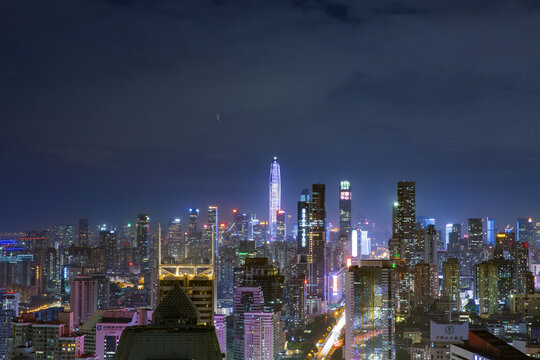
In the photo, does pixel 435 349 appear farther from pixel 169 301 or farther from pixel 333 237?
pixel 333 237

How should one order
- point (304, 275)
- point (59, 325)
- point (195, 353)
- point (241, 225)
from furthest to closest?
point (241, 225)
point (304, 275)
point (59, 325)
point (195, 353)

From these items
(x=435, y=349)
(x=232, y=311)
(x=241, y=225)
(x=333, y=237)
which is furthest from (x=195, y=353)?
(x=333, y=237)

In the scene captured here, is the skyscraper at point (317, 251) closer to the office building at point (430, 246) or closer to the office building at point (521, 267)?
the office building at point (430, 246)

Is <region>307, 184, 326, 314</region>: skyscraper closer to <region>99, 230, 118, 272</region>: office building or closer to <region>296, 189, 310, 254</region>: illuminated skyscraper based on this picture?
<region>296, 189, 310, 254</region>: illuminated skyscraper

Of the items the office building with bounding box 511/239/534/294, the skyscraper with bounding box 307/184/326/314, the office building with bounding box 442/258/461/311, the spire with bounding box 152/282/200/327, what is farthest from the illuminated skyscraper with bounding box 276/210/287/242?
the spire with bounding box 152/282/200/327

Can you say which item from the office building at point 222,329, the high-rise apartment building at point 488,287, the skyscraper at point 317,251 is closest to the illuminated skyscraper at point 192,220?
the office building at point 222,329

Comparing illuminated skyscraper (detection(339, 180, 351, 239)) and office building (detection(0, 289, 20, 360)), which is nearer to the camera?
office building (detection(0, 289, 20, 360))
